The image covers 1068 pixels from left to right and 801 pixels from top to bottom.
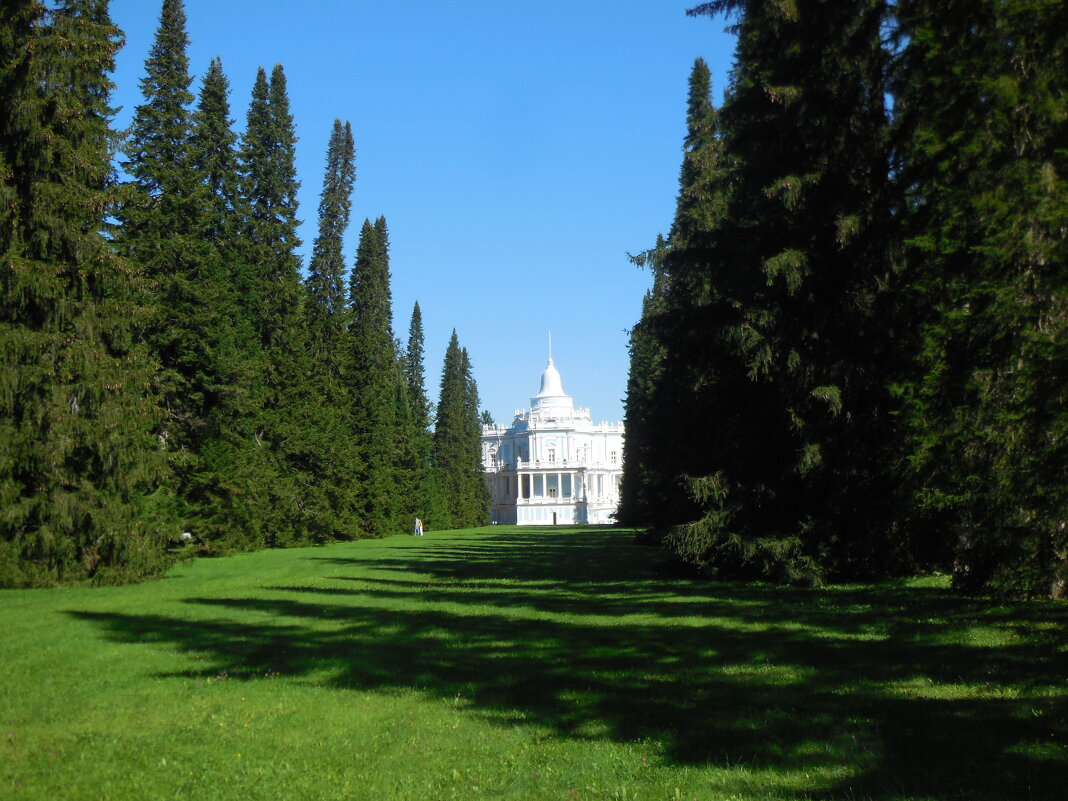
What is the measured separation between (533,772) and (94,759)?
3.28m

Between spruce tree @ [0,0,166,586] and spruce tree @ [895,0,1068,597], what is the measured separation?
1674 centimetres

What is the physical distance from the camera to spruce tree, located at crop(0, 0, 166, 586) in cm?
1986

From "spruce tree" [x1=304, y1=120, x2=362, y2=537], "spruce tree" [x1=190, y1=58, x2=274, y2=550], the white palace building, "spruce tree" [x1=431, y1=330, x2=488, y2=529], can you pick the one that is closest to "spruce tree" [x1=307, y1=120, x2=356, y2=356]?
"spruce tree" [x1=304, y1=120, x2=362, y2=537]

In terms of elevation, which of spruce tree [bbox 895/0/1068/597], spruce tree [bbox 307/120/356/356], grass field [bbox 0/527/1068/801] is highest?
spruce tree [bbox 307/120/356/356]

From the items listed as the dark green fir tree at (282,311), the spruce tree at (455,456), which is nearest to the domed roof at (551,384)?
the spruce tree at (455,456)

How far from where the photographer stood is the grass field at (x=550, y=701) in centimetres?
602

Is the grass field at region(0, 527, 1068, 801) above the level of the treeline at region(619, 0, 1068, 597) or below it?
below

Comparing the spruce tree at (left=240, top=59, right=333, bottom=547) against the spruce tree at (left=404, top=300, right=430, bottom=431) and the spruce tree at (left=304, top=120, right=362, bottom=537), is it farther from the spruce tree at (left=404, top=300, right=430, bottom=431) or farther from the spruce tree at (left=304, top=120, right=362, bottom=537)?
the spruce tree at (left=404, top=300, right=430, bottom=431)

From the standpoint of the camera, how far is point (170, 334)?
3088 cm

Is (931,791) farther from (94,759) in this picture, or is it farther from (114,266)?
(114,266)

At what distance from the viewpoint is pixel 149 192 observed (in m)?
31.9

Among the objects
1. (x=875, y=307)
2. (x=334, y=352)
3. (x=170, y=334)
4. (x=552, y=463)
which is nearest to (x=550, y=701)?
(x=875, y=307)

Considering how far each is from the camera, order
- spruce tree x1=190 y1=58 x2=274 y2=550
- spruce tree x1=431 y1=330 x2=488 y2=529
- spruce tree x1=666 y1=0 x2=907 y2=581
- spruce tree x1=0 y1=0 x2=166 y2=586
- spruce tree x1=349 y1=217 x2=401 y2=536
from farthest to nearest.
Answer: spruce tree x1=431 y1=330 x2=488 y2=529 → spruce tree x1=349 y1=217 x2=401 y2=536 → spruce tree x1=190 y1=58 x2=274 y2=550 → spruce tree x1=0 y1=0 x2=166 y2=586 → spruce tree x1=666 y1=0 x2=907 y2=581

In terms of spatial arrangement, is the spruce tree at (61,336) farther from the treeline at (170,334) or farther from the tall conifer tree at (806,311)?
the tall conifer tree at (806,311)
